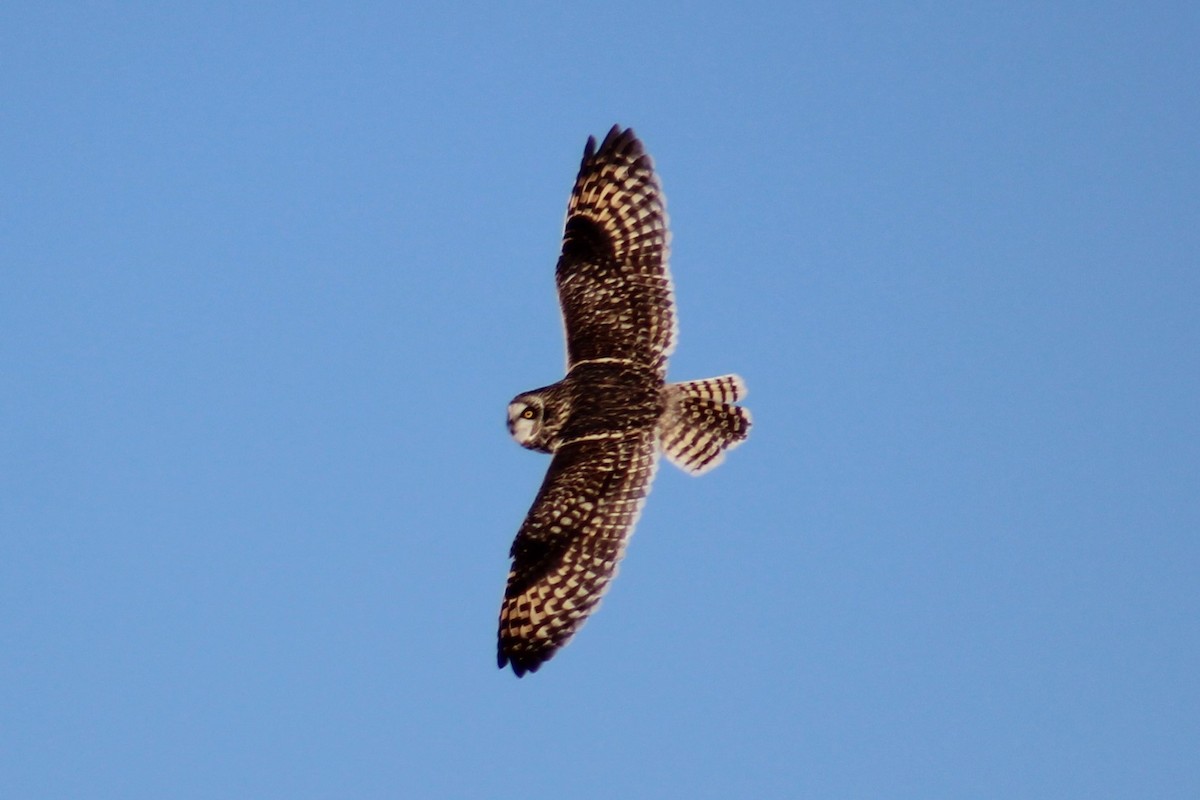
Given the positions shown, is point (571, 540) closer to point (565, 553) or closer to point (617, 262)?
point (565, 553)

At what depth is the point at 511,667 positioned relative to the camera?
1947 centimetres

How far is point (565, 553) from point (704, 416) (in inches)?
82.7

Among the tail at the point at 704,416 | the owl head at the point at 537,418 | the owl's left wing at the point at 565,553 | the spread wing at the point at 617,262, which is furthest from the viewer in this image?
the spread wing at the point at 617,262

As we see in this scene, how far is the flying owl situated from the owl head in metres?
0.01

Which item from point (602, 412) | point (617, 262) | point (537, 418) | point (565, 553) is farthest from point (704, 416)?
point (565, 553)

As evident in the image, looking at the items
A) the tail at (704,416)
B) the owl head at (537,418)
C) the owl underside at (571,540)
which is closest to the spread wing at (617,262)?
the tail at (704,416)

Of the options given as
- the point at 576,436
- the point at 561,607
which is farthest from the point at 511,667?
the point at 576,436

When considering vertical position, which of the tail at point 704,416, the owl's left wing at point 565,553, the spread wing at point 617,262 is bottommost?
the owl's left wing at point 565,553

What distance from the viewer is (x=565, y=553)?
766 inches

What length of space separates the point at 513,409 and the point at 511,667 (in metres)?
2.60

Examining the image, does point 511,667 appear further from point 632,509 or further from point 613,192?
point 613,192

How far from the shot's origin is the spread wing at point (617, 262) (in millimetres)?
20578

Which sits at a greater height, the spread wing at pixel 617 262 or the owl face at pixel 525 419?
the spread wing at pixel 617 262

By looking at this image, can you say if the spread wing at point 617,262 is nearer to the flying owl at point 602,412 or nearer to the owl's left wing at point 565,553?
the flying owl at point 602,412
